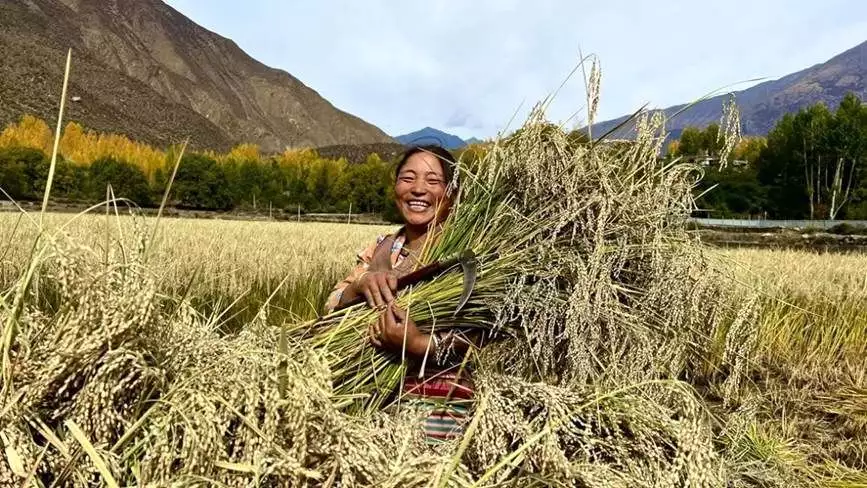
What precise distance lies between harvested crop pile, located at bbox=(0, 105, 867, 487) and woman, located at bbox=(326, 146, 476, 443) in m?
0.06

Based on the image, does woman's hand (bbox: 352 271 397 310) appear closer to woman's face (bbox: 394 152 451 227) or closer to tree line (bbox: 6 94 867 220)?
woman's face (bbox: 394 152 451 227)

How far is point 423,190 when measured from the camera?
2.27 m

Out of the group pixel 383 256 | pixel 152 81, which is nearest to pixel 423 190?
pixel 383 256

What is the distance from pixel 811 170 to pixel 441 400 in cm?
4190

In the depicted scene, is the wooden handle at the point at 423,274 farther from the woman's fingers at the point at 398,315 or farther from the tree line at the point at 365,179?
the tree line at the point at 365,179

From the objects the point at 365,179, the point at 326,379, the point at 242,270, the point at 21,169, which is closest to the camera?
the point at 326,379

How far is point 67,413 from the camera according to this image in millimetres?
1165

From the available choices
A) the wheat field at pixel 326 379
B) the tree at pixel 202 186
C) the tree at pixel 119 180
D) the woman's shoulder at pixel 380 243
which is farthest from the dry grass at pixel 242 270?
the tree at pixel 202 186

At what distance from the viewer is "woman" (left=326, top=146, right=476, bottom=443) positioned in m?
1.76

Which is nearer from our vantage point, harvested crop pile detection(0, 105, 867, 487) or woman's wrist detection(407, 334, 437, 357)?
harvested crop pile detection(0, 105, 867, 487)

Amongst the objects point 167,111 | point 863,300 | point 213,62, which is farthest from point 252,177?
point 213,62

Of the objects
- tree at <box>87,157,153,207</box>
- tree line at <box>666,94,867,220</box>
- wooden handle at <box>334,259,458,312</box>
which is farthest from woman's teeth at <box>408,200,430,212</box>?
tree at <box>87,157,153,207</box>

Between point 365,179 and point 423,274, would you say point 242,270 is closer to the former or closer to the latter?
point 423,274

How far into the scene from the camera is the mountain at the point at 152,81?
228 ft
